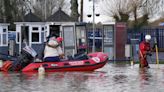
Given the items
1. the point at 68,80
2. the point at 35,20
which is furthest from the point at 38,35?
the point at 68,80

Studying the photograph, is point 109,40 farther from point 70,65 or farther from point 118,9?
point 118,9

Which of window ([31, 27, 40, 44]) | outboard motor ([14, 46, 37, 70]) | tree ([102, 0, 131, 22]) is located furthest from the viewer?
tree ([102, 0, 131, 22])

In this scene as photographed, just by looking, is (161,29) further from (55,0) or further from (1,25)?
(55,0)

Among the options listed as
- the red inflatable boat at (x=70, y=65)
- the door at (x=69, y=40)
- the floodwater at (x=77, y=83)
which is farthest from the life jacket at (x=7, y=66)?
the door at (x=69, y=40)

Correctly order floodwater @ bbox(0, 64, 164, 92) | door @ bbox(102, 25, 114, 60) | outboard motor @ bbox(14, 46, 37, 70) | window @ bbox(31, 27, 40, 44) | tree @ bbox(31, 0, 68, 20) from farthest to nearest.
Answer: tree @ bbox(31, 0, 68, 20) → window @ bbox(31, 27, 40, 44) → door @ bbox(102, 25, 114, 60) → outboard motor @ bbox(14, 46, 37, 70) → floodwater @ bbox(0, 64, 164, 92)

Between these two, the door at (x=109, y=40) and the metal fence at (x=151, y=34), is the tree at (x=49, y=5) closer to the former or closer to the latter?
the metal fence at (x=151, y=34)

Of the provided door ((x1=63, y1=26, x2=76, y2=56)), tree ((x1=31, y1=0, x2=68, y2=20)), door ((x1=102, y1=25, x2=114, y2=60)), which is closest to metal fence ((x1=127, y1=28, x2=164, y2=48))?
door ((x1=102, y1=25, x2=114, y2=60))

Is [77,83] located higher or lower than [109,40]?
lower

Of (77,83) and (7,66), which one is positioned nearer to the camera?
(77,83)

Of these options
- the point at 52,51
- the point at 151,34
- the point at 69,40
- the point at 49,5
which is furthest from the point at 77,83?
the point at 49,5

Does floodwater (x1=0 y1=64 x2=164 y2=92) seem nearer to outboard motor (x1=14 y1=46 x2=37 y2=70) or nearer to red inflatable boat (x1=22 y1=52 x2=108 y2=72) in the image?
red inflatable boat (x1=22 y1=52 x2=108 y2=72)

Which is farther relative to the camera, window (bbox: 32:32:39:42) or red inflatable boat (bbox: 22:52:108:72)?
window (bbox: 32:32:39:42)

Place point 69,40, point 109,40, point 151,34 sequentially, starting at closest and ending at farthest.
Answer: point 69,40, point 109,40, point 151,34

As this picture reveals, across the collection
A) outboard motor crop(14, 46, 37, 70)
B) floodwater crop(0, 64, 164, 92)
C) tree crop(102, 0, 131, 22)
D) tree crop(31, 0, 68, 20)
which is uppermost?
tree crop(31, 0, 68, 20)
